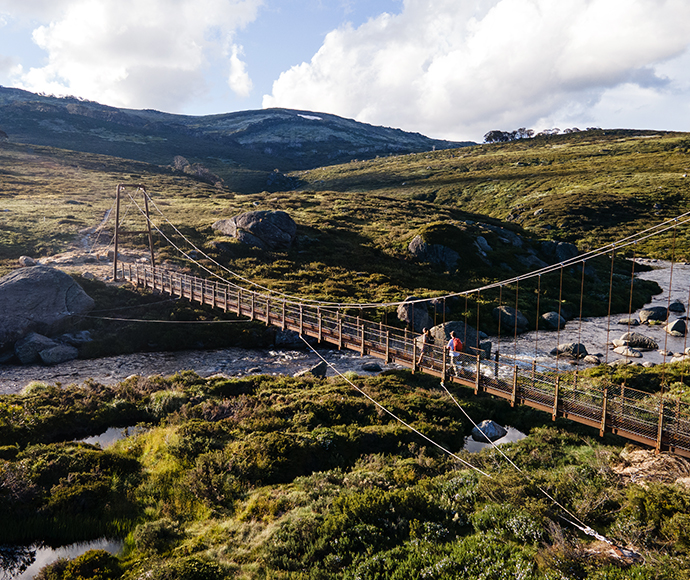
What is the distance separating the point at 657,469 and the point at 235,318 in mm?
26729

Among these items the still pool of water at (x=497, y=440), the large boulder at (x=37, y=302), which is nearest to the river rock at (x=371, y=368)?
the still pool of water at (x=497, y=440)

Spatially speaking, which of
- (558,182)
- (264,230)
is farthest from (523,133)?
(264,230)

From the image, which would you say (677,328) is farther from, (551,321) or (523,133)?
(523,133)

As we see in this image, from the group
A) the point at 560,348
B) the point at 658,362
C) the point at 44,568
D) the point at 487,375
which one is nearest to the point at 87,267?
the point at 44,568

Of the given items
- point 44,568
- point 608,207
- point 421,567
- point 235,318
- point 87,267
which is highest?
point 608,207

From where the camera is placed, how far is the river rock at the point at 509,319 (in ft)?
107

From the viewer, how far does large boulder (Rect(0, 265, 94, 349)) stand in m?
25.7

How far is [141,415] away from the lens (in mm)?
19812

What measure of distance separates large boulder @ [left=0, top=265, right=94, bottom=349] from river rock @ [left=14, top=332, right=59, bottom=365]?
63 cm

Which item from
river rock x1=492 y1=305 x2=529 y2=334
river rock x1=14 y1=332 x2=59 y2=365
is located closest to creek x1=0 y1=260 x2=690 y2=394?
river rock x1=14 y1=332 x2=59 y2=365

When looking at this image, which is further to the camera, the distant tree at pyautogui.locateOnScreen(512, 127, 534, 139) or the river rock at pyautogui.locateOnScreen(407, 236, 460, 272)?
the distant tree at pyautogui.locateOnScreen(512, 127, 534, 139)

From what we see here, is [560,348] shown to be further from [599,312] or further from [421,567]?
[421,567]

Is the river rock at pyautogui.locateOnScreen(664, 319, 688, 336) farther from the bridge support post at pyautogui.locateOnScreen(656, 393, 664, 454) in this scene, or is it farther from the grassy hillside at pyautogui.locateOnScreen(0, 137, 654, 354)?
the bridge support post at pyautogui.locateOnScreen(656, 393, 664, 454)

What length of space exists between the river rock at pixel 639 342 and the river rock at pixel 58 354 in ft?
120
